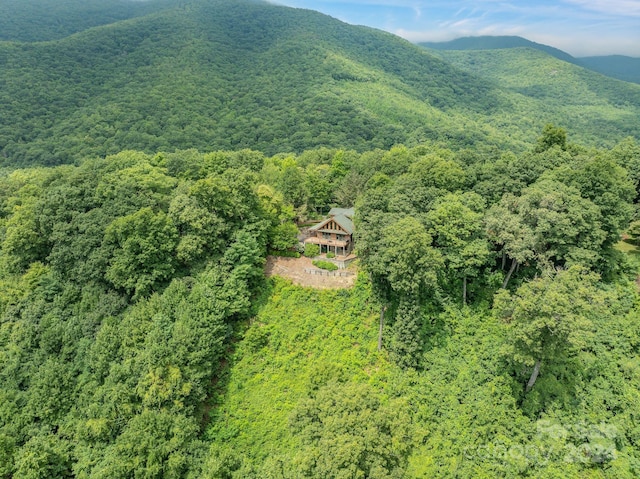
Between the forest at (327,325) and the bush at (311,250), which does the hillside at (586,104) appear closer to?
the forest at (327,325)

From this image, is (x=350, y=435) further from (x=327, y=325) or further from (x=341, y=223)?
(x=341, y=223)

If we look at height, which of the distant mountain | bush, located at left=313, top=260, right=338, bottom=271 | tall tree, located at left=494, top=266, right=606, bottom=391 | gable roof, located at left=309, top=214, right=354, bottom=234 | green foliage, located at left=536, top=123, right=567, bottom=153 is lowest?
bush, located at left=313, top=260, right=338, bottom=271

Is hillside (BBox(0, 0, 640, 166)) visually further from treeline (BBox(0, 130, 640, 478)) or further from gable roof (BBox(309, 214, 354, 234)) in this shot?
treeline (BBox(0, 130, 640, 478))

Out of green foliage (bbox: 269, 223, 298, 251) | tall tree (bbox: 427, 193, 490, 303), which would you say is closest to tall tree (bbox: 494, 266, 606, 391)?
tall tree (bbox: 427, 193, 490, 303)

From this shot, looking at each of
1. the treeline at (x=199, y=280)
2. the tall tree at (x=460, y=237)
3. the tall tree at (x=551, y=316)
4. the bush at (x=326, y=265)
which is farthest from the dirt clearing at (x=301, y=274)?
the tall tree at (x=551, y=316)

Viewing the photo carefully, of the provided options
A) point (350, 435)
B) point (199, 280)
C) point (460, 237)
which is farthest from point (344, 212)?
point (350, 435)

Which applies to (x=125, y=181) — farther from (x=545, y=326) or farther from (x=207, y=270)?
(x=545, y=326)
